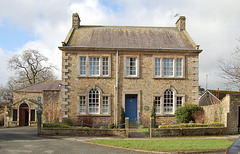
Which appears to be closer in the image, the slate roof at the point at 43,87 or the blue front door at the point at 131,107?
the blue front door at the point at 131,107

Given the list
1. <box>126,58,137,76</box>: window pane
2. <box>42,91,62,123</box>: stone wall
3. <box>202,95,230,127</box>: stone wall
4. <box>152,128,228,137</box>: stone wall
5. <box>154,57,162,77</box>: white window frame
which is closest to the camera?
<box>152,128,228,137</box>: stone wall

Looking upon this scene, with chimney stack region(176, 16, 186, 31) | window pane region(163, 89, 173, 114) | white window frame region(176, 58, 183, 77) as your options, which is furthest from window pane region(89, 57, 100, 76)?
chimney stack region(176, 16, 186, 31)

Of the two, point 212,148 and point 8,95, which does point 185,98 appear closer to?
point 212,148

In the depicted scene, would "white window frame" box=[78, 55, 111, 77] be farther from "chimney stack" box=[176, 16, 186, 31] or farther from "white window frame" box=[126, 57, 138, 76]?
"chimney stack" box=[176, 16, 186, 31]

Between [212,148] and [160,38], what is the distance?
13.3 meters

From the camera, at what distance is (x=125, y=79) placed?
2083 centimetres

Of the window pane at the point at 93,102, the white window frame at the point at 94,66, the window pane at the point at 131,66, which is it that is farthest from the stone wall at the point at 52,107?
the window pane at the point at 131,66

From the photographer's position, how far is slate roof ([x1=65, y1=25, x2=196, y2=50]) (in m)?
21.6

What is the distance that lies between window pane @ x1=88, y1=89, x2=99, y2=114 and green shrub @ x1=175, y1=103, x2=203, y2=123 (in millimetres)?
6917

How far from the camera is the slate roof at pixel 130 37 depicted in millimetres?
21562

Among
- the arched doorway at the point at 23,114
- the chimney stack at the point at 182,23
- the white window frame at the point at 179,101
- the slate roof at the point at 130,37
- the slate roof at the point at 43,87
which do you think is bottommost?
the arched doorway at the point at 23,114

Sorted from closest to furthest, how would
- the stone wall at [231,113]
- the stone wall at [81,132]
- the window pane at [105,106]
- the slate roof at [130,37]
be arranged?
the stone wall at [81,132], the stone wall at [231,113], the window pane at [105,106], the slate roof at [130,37]

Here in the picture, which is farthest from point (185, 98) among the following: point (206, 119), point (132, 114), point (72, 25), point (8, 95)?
point (8, 95)

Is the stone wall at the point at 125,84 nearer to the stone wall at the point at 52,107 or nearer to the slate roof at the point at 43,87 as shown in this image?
the stone wall at the point at 52,107
